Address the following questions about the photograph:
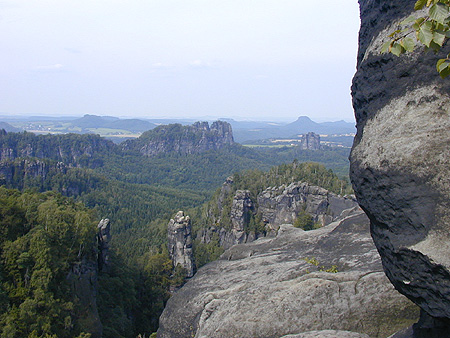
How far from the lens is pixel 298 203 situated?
56.8 meters

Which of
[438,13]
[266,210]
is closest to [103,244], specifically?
[266,210]

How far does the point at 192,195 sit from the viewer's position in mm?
116125

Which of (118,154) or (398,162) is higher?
(398,162)

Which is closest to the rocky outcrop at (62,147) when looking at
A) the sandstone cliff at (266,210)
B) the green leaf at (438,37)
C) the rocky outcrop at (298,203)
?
the sandstone cliff at (266,210)

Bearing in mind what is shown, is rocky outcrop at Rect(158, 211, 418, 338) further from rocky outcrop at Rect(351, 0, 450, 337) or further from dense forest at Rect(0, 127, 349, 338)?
dense forest at Rect(0, 127, 349, 338)

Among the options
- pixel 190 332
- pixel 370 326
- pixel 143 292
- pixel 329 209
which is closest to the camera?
pixel 370 326

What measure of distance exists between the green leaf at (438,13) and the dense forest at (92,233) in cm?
2203

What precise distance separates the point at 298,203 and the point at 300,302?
47463 millimetres

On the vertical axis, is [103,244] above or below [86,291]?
above

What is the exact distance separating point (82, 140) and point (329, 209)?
15552 centimetres

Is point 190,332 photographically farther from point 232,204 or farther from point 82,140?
point 82,140

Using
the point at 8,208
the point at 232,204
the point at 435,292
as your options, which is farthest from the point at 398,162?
the point at 232,204

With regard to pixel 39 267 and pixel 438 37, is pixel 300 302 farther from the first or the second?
pixel 39 267

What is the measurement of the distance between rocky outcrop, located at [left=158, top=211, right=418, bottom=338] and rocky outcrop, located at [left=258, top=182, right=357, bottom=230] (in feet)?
116
